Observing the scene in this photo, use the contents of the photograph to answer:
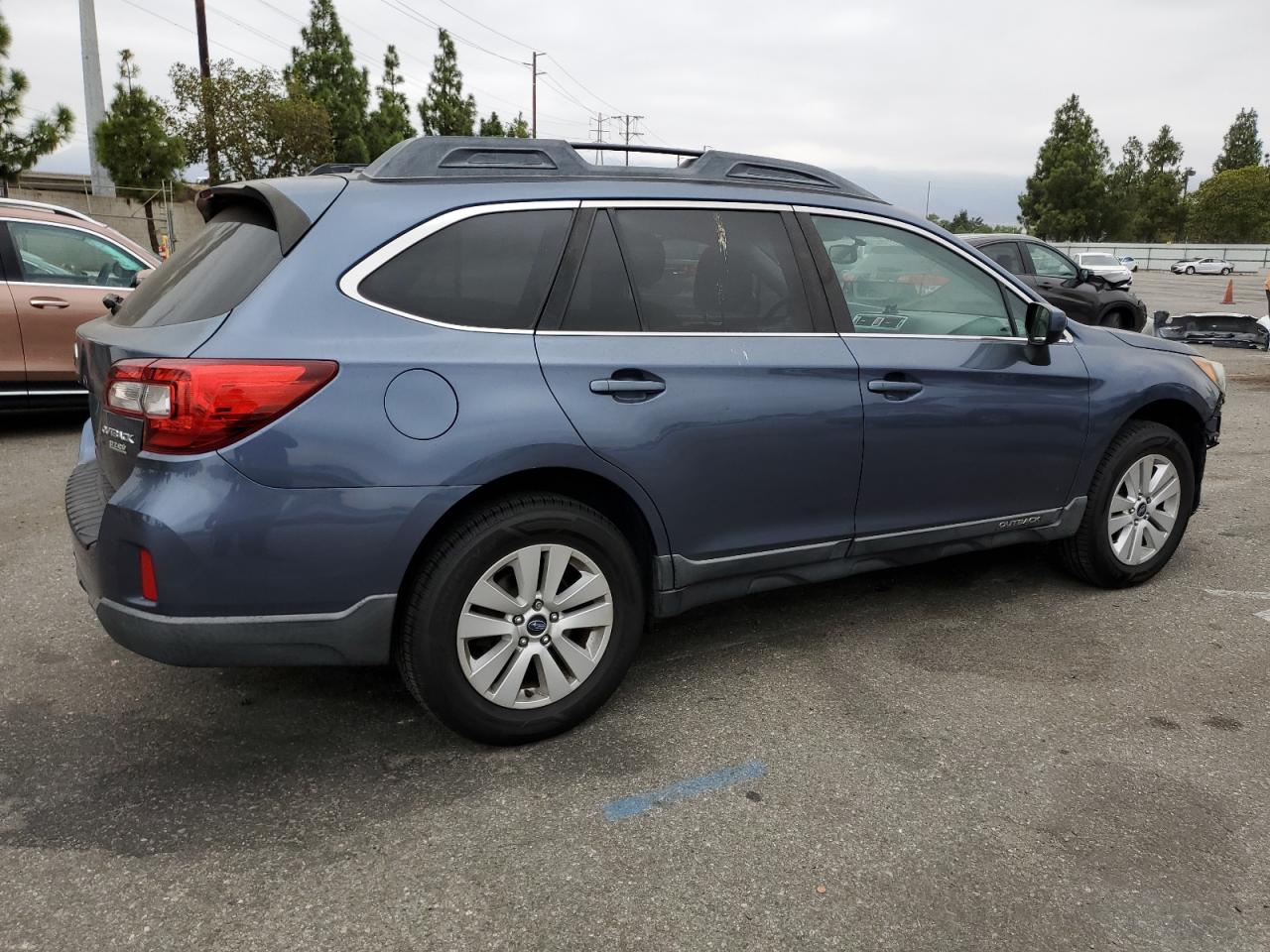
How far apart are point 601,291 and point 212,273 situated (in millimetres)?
1169

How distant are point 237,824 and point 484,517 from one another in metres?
1.05

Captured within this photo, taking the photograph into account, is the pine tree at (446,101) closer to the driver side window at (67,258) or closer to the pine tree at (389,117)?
the pine tree at (389,117)

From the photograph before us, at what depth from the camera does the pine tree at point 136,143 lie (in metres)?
26.9

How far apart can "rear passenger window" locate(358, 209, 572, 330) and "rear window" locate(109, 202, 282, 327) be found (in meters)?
0.33

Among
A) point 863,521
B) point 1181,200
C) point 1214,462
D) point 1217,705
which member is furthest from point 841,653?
point 1181,200

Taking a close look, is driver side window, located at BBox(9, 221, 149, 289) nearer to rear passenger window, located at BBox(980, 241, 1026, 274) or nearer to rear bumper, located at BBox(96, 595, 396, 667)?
rear bumper, located at BBox(96, 595, 396, 667)

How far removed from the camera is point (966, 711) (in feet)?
11.3

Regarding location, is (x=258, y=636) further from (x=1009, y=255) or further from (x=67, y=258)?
(x=1009, y=255)

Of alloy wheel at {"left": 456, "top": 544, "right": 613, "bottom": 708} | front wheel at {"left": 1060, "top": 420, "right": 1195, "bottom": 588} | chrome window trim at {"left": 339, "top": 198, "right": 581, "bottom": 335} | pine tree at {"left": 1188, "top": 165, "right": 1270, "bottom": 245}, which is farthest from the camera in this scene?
pine tree at {"left": 1188, "top": 165, "right": 1270, "bottom": 245}

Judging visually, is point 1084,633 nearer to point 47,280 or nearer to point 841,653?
point 841,653

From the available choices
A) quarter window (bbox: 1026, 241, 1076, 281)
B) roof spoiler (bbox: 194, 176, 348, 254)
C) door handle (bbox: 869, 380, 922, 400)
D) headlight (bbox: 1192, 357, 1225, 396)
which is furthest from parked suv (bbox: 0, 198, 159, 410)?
quarter window (bbox: 1026, 241, 1076, 281)

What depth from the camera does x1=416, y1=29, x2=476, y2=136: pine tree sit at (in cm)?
5041

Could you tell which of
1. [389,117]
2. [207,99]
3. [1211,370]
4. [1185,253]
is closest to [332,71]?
[389,117]

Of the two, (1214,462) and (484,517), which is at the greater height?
(484,517)
